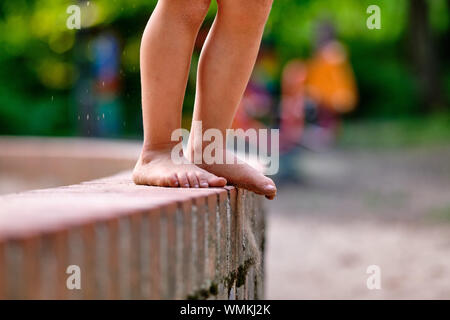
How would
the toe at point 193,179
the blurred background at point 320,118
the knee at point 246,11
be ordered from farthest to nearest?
1. the blurred background at point 320,118
2. the knee at point 246,11
3. the toe at point 193,179

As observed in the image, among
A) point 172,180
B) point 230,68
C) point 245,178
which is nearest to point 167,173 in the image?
point 172,180

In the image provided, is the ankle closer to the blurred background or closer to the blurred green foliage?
the blurred background

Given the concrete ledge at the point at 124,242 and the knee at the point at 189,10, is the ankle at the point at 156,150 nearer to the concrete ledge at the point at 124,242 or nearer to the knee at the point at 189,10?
the concrete ledge at the point at 124,242

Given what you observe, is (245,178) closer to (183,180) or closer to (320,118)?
(183,180)

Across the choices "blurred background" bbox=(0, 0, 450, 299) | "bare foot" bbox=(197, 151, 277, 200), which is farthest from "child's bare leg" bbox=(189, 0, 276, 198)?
"blurred background" bbox=(0, 0, 450, 299)

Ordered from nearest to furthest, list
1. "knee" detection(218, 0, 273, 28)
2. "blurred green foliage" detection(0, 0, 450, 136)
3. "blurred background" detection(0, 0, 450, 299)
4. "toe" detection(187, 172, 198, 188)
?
"toe" detection(187, 172, 198, 188)
"knee" detection(218, 0, 273, 28)
"blurred background" detection(0, 0, 450, 299)
"blurred green foliage" detection(0, 0, 450, 136)

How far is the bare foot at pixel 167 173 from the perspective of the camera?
8.57ft

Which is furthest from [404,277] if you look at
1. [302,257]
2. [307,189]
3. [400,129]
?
[400,129]

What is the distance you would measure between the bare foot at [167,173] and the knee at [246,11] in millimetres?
481

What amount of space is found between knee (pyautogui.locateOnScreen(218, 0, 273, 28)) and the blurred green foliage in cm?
831

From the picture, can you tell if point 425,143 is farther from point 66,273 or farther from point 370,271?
point 66,273

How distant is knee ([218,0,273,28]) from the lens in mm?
2732

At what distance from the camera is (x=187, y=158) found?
2.93m

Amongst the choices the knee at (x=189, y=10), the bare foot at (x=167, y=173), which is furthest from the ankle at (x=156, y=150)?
the knee at (x=189, y=10)
